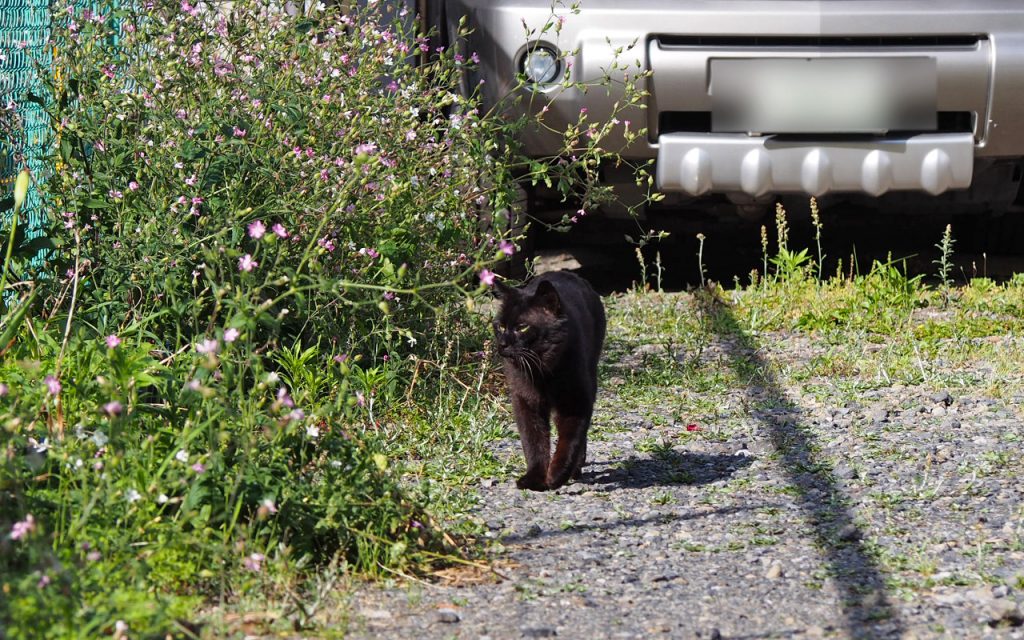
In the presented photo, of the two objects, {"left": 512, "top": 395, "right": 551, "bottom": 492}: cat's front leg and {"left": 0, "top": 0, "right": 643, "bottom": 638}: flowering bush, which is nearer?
{"left": 0, "top": 0, "right": 643, "bottom": 638}: flowering bush

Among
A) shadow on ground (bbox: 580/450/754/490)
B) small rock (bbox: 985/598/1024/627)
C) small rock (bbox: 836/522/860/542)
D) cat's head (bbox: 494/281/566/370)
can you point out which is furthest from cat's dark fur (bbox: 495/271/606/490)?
small rock (bbox: 985/598/1024/627)

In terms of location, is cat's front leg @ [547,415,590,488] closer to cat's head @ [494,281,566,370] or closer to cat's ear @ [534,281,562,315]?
cat's head @ [494,281,566,370]

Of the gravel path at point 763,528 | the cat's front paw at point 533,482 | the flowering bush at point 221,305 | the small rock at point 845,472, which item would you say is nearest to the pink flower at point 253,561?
the flowering bush at point 221,305

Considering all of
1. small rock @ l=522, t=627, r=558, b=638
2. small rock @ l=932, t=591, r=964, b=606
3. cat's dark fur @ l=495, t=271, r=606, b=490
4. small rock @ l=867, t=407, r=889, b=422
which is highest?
cat's dark fur @ l=495, t=271, r=606, b=490

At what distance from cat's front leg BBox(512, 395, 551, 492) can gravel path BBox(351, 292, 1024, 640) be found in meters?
0.06

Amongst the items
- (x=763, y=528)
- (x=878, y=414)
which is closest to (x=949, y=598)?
(x=763, y=528)

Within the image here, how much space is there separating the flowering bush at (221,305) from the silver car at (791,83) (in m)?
0.83

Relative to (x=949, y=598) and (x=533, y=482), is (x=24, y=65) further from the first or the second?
(x=949, y=598)

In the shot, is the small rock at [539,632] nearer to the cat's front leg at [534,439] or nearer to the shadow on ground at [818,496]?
the shadow on ground at [818,496]

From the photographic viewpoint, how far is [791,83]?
19.1 ft

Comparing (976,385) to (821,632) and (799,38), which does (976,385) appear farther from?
(821,632)

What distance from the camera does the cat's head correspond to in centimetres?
384

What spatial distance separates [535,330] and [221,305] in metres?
0.94

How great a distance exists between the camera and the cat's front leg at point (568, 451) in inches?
149
